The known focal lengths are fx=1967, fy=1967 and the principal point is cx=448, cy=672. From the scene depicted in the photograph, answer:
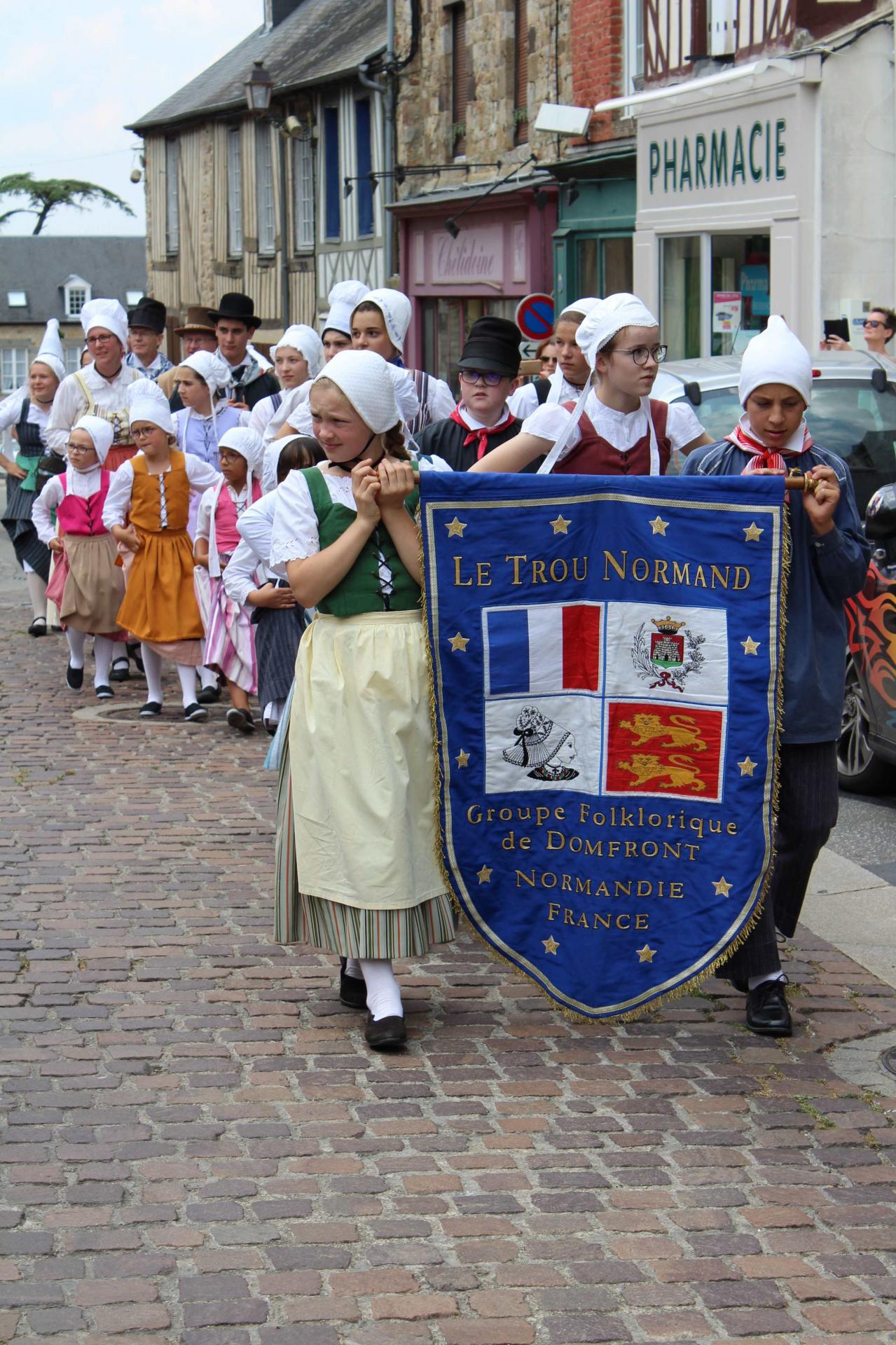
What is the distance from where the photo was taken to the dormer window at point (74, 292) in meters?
97.1

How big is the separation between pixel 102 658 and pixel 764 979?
7.32m

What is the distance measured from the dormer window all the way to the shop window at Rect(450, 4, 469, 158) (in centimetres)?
7046

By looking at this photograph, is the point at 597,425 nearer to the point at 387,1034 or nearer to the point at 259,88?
the point at 387,1034

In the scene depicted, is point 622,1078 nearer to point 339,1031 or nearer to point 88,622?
point 339,1031

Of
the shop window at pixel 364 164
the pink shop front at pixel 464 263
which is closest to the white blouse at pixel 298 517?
the pink shop front at pixel 464 263

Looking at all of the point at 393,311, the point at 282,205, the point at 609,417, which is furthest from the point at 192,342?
the point at 282,205

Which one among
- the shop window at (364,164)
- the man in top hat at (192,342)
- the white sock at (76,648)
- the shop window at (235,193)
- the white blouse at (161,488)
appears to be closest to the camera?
the white blouse at (161,488)

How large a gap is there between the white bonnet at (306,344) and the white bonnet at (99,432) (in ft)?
4.82

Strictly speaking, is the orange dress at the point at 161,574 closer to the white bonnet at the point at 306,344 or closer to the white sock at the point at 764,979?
the white bonnet at the point at 306,344

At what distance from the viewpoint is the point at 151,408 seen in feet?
35.3

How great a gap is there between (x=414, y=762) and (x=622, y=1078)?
102 cm

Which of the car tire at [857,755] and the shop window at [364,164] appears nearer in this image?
the car tire at [857,755]

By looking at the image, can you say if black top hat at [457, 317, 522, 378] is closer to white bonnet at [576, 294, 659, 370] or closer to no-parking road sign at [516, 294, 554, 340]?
white bonnet at [576, 294, 659, 370]

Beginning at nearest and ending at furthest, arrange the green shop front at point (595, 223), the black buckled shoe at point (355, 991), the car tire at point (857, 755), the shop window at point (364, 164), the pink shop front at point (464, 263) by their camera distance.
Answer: the black buckled shoe at point (355, 991), the car tire at point (857, 755), the green shop front at point (595, 223), the pink shop front at point (464, 263), the shop window at point (364, 164)
